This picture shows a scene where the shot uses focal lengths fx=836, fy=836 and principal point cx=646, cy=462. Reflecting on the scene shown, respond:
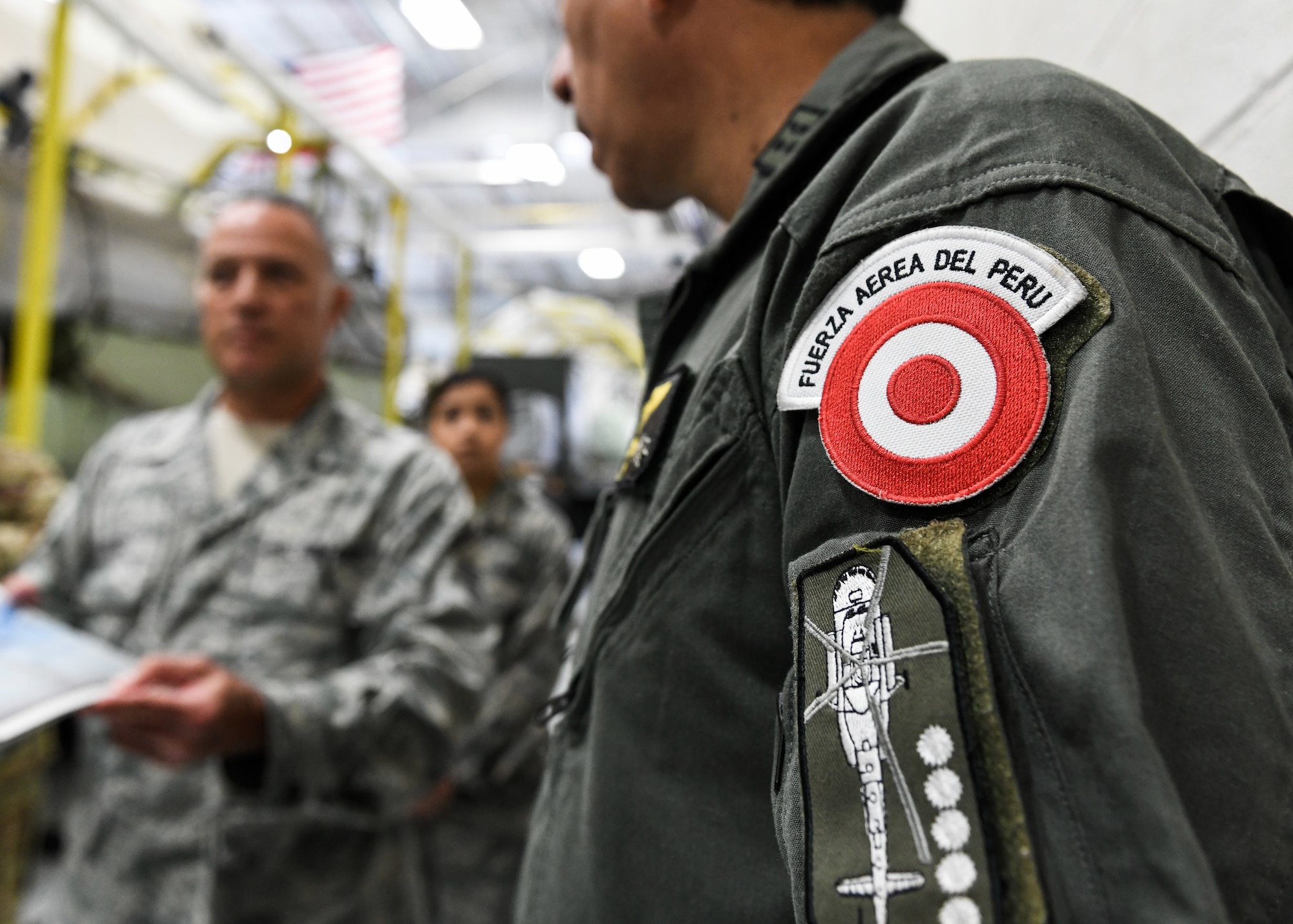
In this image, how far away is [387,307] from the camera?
3705mm

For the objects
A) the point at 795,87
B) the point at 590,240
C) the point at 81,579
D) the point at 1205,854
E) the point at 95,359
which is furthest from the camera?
the point at 590,240

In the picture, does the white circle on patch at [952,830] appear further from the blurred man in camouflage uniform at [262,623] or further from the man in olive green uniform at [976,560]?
the blurred man in camouflage uniform at [262,623]

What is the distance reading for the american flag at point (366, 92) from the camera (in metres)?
4.32

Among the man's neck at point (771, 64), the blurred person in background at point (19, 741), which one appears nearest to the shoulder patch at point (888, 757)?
the man's neck at point (771, 64)

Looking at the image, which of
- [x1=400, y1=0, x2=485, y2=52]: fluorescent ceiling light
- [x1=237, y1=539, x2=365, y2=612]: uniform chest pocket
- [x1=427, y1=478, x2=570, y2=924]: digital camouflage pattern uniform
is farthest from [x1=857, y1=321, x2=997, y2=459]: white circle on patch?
[x1=400, y1=0, x2=485, y2=52]: fluorescent ceiling light

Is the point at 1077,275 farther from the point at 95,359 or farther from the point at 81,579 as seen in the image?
the point at 95,359

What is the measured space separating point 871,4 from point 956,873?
67cm

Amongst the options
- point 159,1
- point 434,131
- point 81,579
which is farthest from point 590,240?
point 81,579

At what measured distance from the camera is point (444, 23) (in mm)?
6031

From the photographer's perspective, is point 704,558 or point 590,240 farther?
point 590,240

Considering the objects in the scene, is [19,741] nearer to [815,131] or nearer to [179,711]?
[179,711]

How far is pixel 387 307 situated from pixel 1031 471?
3.69 m

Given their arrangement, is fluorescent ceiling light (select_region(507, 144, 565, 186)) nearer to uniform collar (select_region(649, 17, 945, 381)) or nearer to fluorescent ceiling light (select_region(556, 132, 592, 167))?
fluorescent ceiling light (select_region(556, 132, 592, 167))

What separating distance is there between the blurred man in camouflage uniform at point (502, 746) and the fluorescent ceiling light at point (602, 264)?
824 centimetres
